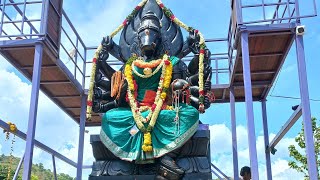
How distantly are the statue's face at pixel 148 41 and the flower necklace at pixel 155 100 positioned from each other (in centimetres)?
23

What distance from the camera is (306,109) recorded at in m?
6.43

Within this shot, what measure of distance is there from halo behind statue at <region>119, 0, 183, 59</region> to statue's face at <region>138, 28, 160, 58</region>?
37 cm

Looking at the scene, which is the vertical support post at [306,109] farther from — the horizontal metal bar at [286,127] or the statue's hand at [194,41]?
the statue's hand at [194,41]

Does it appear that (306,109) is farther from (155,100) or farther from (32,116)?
(32,116)

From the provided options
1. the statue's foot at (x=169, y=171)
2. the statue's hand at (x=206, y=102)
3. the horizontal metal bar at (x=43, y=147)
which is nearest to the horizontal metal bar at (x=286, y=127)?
the statue's hand at (x=206, y=102)

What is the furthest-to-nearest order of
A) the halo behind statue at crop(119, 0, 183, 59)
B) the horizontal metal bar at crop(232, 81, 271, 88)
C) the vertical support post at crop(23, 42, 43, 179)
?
1. the horizontal metal bar at crop(232, 81, 271, 88)
2. the halo behind statue at crop(119, 0, 183, 59)
3. the vertical support post at crop(23, 42, 43, 179)

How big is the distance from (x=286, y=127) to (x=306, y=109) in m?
1.48

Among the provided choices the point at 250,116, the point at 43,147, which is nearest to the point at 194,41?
the point at 250,116

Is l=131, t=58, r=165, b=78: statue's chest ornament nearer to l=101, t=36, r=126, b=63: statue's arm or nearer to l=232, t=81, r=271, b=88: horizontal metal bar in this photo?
l=101, t=36, r=126, b=63: statue's arm

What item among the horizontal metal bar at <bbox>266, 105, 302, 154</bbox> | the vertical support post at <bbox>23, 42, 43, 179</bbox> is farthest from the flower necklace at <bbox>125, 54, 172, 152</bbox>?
the horizontal metal bar at <bbox>266, 105, 302, 154</bbox>

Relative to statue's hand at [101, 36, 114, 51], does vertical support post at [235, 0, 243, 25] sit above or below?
above

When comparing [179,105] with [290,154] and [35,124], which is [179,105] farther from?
[290,154]

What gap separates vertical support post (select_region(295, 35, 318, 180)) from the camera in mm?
6090

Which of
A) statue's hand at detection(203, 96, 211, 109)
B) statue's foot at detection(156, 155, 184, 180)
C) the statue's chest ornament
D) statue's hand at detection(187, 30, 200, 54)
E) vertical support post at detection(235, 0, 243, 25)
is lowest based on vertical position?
statue's foot at detection(156, 155, 184, 180)
